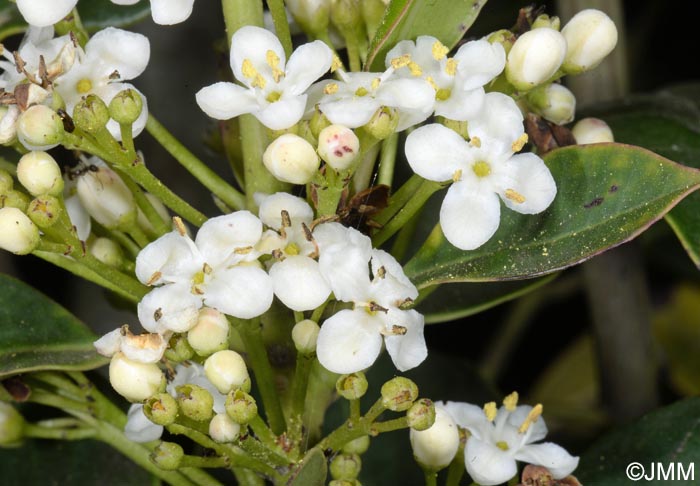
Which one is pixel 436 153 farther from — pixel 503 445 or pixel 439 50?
pixel 503 445

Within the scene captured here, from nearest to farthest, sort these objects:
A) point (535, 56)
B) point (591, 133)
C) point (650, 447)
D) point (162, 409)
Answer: point (162, 409) < point (535, 56) < point (591, 133) < point (650, 447)

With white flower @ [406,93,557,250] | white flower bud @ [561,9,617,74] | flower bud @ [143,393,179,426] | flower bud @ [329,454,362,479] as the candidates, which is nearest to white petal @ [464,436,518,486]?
flower bud @ [329,454,362,479]

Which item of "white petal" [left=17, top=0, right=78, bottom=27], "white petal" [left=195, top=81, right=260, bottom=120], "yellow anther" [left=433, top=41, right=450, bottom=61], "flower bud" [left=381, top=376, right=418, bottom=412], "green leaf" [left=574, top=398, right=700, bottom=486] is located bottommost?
"green leaf" [left=574, top=398, right=700, bottom=486]

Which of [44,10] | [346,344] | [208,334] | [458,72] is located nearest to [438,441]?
[346,344]

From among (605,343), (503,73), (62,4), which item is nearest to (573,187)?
(503,73)

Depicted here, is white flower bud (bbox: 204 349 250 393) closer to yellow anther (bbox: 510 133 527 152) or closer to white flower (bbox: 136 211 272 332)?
white flower (bbox: 136 211 272 332)

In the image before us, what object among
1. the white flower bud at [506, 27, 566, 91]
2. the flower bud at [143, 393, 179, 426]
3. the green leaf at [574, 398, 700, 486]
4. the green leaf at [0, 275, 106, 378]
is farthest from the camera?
the green leaf at [574, 398, 700, 486]

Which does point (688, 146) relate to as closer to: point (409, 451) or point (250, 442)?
point (409, 451)
